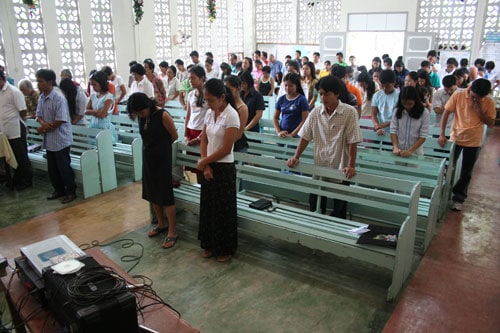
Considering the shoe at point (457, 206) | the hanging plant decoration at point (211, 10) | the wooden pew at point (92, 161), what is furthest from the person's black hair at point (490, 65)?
the wooden pew at point (92, 161)

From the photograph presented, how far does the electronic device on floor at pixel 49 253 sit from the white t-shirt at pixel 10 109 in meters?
3.45

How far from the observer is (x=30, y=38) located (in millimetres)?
8336

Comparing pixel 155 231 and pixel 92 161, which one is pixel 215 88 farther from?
pixel 92 161

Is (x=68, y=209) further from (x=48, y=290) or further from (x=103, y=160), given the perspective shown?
(x=48, y=290)

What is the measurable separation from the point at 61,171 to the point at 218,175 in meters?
2.55

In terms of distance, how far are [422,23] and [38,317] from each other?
12.8 meters

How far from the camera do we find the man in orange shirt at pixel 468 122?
13.5 ft

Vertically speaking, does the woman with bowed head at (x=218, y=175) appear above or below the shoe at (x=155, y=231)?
above

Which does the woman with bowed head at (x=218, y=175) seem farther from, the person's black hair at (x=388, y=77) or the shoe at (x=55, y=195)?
the shoe at (x=55, y=195)

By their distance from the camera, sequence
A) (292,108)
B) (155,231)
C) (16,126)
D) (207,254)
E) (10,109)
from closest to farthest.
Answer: (207,254) < (155,231) < (292,108) < (10,109) < (16,126)

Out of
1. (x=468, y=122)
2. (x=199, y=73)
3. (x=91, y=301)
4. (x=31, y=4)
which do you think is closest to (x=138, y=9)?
(x=31, y=4)

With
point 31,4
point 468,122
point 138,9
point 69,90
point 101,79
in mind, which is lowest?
point 468,122

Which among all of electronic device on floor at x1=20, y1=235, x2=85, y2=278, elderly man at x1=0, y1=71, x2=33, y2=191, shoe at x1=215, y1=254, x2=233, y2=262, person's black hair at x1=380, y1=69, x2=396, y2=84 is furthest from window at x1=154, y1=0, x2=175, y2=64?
electronic device on floor at x1=20, y1=235, x2=85, y2=278

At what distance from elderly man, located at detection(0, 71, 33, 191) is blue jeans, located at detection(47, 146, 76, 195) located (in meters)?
0.63
